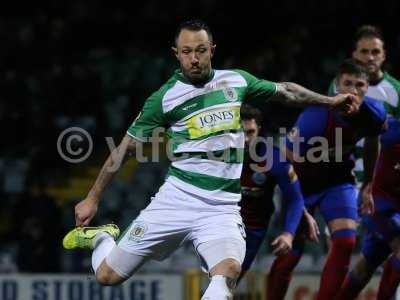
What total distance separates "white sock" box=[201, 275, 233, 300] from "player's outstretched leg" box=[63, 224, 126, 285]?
31.0 inches

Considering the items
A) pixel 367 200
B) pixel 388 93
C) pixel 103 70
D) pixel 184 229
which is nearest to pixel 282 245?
pixel 184 229

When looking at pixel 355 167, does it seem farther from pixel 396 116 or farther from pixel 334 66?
pixel 334 66

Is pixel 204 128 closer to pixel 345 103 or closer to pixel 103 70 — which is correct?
pixel 345 103

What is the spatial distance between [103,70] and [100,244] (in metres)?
8.27

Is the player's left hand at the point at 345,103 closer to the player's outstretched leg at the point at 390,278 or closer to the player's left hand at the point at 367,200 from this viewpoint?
→ the player's left hand at the point at 367,200

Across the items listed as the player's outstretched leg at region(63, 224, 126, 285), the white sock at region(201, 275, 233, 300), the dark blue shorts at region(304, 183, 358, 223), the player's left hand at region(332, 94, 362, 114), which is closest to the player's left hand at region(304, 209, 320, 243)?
the dark blue shorts at region(304, 183, 358, 223)

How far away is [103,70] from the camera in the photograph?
14883 millimetres

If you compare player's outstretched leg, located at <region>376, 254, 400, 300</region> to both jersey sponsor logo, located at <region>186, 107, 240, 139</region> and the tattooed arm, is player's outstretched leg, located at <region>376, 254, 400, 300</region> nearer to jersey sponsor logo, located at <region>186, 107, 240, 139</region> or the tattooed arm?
the tattooed arm

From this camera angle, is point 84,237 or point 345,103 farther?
point 84,237

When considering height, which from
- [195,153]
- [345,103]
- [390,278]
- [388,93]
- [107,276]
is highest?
[345,103]

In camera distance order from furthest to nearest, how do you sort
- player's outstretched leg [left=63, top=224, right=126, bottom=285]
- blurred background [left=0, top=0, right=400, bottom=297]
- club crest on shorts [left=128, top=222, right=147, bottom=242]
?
blurred background [left=0, top=0, right=400, bottom=297] → player's outstretched leg [left=63, top=224, right=126, bottom=285] → club crest on shorts [left=128, top=222, right=147, bottom=242]

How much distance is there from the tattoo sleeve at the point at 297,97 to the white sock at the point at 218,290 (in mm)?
1199

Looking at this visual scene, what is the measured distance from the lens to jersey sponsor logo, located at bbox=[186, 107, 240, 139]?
6297 millimetres

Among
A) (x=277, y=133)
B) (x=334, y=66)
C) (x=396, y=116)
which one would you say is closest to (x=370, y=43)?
(x=396, y=116)
